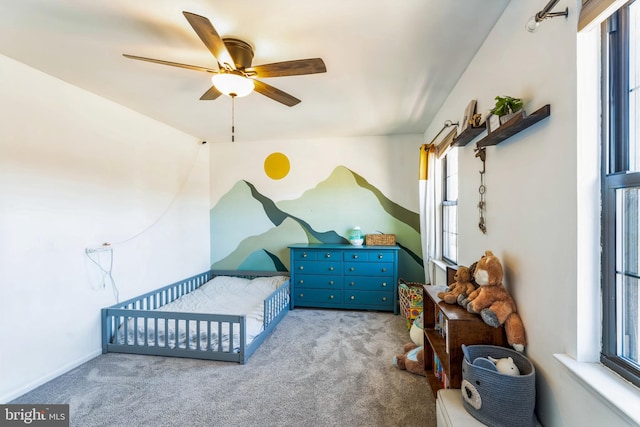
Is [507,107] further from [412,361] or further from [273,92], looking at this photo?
[412,361]

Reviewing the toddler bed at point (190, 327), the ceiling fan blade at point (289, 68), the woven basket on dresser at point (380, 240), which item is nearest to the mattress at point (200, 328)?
the toddler bed at point (190, 327)

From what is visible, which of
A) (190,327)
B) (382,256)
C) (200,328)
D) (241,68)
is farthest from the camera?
(382,256)

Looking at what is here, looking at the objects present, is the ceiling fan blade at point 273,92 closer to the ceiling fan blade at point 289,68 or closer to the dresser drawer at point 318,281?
the ceiling fan blade at point 289,68

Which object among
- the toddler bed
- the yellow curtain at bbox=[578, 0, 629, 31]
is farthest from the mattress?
the yellow curtain at bbox=[578, 0, 629, 31]

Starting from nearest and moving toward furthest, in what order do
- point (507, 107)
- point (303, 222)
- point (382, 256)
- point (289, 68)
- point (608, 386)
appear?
1. point (608, 386)
2. point (507, 107)
3. point (289, 68)
4. point (382, 256)
5. point (303, 222)

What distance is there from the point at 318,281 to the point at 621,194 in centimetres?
310

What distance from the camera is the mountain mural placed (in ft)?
13.1

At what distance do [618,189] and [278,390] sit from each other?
2154mm

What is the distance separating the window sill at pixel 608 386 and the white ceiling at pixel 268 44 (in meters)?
1.73

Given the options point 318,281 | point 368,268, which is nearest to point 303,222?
point 318,281

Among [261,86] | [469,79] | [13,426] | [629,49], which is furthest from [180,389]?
[469,79]

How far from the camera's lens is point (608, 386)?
36.2 inches

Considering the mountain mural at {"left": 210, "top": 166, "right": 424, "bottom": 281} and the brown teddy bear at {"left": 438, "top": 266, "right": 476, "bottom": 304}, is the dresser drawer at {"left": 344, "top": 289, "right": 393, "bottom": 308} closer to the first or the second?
the mountain mural at {"left": 210, "top": 166, "right": 424, "bottom": 281}

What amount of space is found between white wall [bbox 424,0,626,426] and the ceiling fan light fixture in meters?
1.52
